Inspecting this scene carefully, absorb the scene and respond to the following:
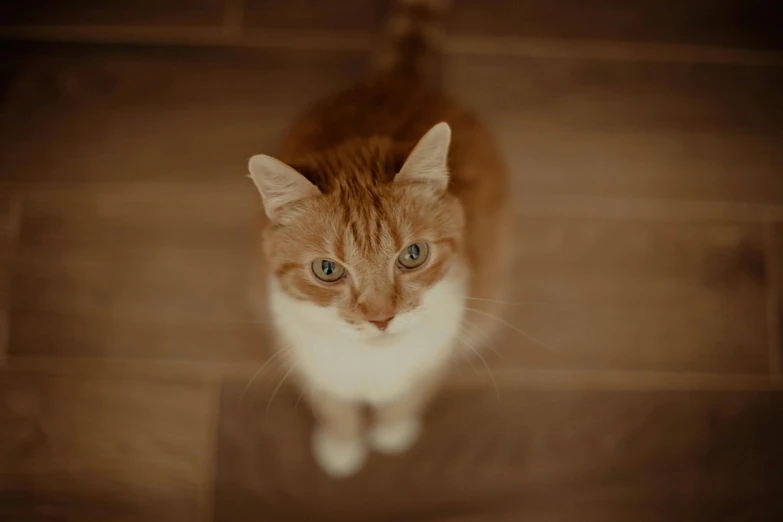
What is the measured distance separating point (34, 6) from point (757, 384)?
6.86 feet

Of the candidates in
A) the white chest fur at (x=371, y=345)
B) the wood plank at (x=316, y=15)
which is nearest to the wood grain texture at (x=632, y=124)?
the wood plank at (x=316, y=15)

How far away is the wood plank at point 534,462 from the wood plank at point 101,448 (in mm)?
91

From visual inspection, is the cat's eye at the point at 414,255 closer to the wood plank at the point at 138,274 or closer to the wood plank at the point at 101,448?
the wood plank at the point at 138,274

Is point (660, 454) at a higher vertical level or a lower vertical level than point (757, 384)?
lower

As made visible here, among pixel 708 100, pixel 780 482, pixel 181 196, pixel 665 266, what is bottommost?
pixel 780 482

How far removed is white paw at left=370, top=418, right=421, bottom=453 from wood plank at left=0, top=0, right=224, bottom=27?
114 cm

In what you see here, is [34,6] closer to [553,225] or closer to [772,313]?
[553,225]

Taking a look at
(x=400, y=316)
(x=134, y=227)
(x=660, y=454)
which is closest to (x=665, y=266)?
(x=660, y=454)

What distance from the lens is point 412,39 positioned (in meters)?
1.48

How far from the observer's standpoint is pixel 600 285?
144cm

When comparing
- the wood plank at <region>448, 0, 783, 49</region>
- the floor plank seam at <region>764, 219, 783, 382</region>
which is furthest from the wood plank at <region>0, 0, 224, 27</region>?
the floor plank seam at <region>764, 219, 783, 382</region>

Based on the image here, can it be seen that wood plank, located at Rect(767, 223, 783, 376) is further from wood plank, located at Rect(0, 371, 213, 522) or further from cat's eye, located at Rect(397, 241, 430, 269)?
wood plank, located at Rect(0, 371, 213, 522)

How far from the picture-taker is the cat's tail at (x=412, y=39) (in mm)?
1459

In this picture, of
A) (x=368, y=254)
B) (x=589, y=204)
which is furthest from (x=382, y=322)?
(x=589, y=204)
